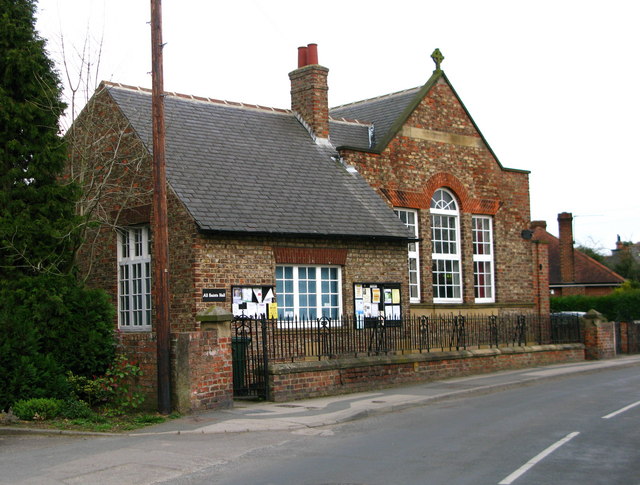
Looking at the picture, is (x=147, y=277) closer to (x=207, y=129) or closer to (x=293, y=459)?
(x=207, y=129)

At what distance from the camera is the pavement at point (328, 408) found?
40.3ft

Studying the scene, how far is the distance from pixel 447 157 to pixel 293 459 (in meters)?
16.2

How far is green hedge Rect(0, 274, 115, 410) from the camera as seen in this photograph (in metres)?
13.0

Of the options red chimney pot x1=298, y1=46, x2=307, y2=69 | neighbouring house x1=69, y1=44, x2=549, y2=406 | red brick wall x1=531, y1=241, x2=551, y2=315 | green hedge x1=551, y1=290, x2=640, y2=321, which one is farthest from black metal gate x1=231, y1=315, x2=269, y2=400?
green hedge x1=551, y1=290, x2=640, y2=321

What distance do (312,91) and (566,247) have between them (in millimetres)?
25723

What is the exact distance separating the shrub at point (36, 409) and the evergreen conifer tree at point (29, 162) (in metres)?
2.37

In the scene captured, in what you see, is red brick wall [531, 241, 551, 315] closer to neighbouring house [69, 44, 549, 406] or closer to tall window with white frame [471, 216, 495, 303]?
neighbouring house [69, 44, 549, 406]

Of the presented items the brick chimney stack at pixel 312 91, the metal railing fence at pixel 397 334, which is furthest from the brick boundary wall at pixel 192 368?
the brick chimney stack at pixel 312 91

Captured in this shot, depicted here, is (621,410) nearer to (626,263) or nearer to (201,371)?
(201,371)

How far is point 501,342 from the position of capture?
72.0ft

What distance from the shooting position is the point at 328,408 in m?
14.2

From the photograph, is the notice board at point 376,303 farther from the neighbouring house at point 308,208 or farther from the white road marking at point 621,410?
the white road marking at point 621,410

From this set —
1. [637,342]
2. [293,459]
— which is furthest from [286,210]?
[637,342]

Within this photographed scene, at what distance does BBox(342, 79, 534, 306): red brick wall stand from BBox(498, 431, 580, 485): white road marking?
12.4m
